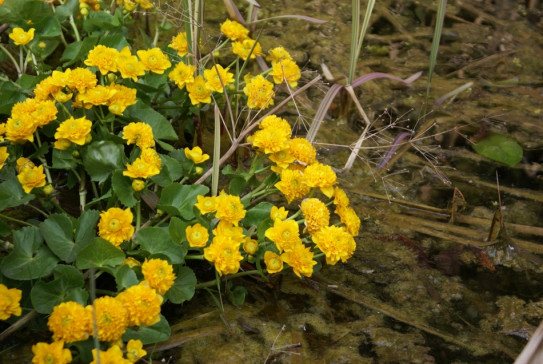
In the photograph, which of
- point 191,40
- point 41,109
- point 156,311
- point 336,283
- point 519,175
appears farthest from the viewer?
point 519,175

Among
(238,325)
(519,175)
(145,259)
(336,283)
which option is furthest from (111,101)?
(519,175)

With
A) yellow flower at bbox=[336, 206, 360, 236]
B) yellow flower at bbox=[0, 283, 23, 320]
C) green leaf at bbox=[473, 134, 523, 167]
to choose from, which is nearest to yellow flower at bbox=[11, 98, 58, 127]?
yellow flower at bbox=[0, 283, 23, 320]

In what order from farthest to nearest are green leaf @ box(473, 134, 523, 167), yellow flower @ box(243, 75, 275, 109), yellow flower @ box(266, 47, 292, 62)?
green leaf @ box(473, 134, 523, 167), yellow flower @ box(266, 47, 292, 62), yellow flower @ box(243, 75, 275, 109)

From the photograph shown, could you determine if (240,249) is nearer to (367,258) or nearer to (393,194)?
(367,258)

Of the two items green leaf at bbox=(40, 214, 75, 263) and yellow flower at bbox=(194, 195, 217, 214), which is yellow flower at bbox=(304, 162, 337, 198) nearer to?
yellow flower at bbox=(194, 195, 217, 214)

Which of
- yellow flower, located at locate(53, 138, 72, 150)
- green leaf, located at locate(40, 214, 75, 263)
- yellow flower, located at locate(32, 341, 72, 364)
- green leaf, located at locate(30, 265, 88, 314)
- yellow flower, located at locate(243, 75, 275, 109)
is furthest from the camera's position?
yellow flower, located at locate(243, 75, 275, 109)

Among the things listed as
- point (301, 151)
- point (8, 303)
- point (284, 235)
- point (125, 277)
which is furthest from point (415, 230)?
point (8, 303)

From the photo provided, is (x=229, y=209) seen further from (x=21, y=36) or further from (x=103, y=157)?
(x=21, y=36)
